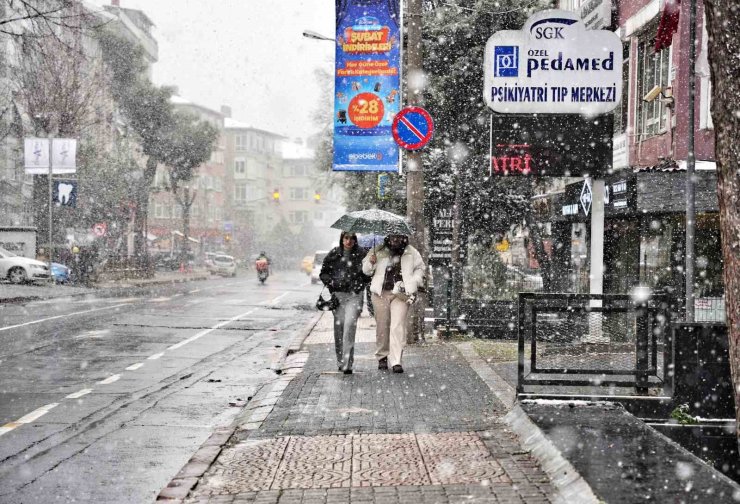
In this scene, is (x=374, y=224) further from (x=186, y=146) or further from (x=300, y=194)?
(x=300, y=194)

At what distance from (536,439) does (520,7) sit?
759 inches

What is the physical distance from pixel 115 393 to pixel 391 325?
3.29 meters

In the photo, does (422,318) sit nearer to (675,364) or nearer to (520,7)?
(675,364)

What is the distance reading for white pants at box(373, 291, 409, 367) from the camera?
11750mm

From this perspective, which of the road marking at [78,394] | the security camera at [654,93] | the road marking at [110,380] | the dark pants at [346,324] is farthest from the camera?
the security camera at [654,93]

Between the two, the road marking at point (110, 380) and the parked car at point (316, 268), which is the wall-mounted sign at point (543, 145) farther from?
the parked car at point (316, 268)

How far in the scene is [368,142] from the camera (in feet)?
59.9

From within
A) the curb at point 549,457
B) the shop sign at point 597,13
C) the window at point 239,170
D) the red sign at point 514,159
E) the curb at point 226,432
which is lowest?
the curb at point 226,432

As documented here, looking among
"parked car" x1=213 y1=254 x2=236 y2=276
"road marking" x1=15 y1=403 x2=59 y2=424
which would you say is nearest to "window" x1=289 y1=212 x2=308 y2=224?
"parked car" x1=213 y1=254 x2=236 y2=276

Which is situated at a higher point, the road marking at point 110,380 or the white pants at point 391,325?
the white pants at point 391,325

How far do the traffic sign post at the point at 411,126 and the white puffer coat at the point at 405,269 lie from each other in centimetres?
348

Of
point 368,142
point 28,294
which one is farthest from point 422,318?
point 28,294

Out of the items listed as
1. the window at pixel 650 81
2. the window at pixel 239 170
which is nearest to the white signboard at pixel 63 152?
the window at pixel 650 81

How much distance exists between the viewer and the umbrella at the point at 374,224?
12000 millimetres
